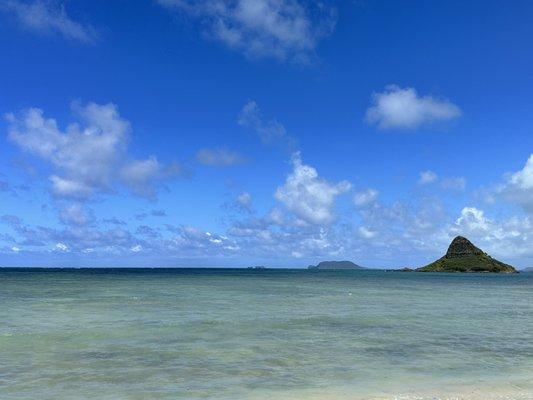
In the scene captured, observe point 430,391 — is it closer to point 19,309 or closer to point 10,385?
point 10,385

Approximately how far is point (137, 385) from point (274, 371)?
5678 millimetres

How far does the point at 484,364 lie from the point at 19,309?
40922 mm

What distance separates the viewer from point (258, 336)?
29.5 meters

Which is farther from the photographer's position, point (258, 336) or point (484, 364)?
point (258, 336)

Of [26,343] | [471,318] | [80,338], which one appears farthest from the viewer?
[471,318]

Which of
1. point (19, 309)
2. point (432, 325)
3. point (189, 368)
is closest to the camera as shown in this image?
point (189, 368)

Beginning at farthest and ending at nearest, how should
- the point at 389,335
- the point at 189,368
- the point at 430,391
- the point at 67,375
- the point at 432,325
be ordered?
1. the point at 432,325
2. the point at 389,335
3. the point at 189,368
4. the point at 67,375
5. the point at 430,391

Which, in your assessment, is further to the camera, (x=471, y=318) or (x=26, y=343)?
(x=471, y=318)

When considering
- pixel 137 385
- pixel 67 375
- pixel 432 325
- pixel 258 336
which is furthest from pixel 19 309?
pixel 432 325

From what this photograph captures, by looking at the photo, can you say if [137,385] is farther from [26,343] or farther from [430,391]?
[26,343]

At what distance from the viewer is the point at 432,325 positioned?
3644 centimetres

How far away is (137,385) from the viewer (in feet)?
57.5

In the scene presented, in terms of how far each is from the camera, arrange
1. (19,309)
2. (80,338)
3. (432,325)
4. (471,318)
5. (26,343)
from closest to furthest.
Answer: (26,343) < (80,338) < (432,325) < (471,318) < (19,309)

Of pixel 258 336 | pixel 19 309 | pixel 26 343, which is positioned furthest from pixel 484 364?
pixel 19 309
